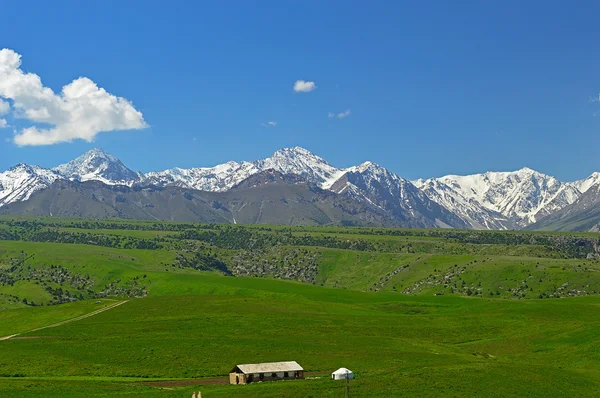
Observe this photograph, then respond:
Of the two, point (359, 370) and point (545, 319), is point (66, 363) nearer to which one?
point (359, 370)

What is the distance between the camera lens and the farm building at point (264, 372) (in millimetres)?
101113

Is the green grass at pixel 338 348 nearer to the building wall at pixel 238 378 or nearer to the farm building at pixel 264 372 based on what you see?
the building wall at pixel 238 378

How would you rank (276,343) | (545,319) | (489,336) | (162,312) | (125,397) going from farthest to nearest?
1. (162,312)
2. (545,319)
3. (489,336)
4. (276,343)
5. (125,397)

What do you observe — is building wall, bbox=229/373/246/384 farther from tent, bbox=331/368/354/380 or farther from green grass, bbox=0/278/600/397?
tent, bbox=331/368/354/380

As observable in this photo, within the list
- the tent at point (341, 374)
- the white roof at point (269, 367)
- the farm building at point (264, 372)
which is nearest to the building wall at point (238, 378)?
the farm building at point (264, 372)

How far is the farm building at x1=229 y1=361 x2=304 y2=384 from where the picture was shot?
332ft

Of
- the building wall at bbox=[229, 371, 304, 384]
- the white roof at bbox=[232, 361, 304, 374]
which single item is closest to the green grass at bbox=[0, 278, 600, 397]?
the building wall at bbox=[229, 371, 304, 384]

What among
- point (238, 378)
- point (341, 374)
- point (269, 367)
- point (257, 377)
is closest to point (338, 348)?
point (269, 367)

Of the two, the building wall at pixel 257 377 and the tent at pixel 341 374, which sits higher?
the tent at pixel 341 374

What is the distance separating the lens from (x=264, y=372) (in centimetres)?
10356

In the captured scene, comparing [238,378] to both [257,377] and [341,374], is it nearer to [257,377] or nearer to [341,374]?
[257,377]

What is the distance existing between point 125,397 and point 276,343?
2263 inches

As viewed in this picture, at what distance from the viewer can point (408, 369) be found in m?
110

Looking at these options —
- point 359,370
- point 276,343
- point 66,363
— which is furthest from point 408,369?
point 66,363
